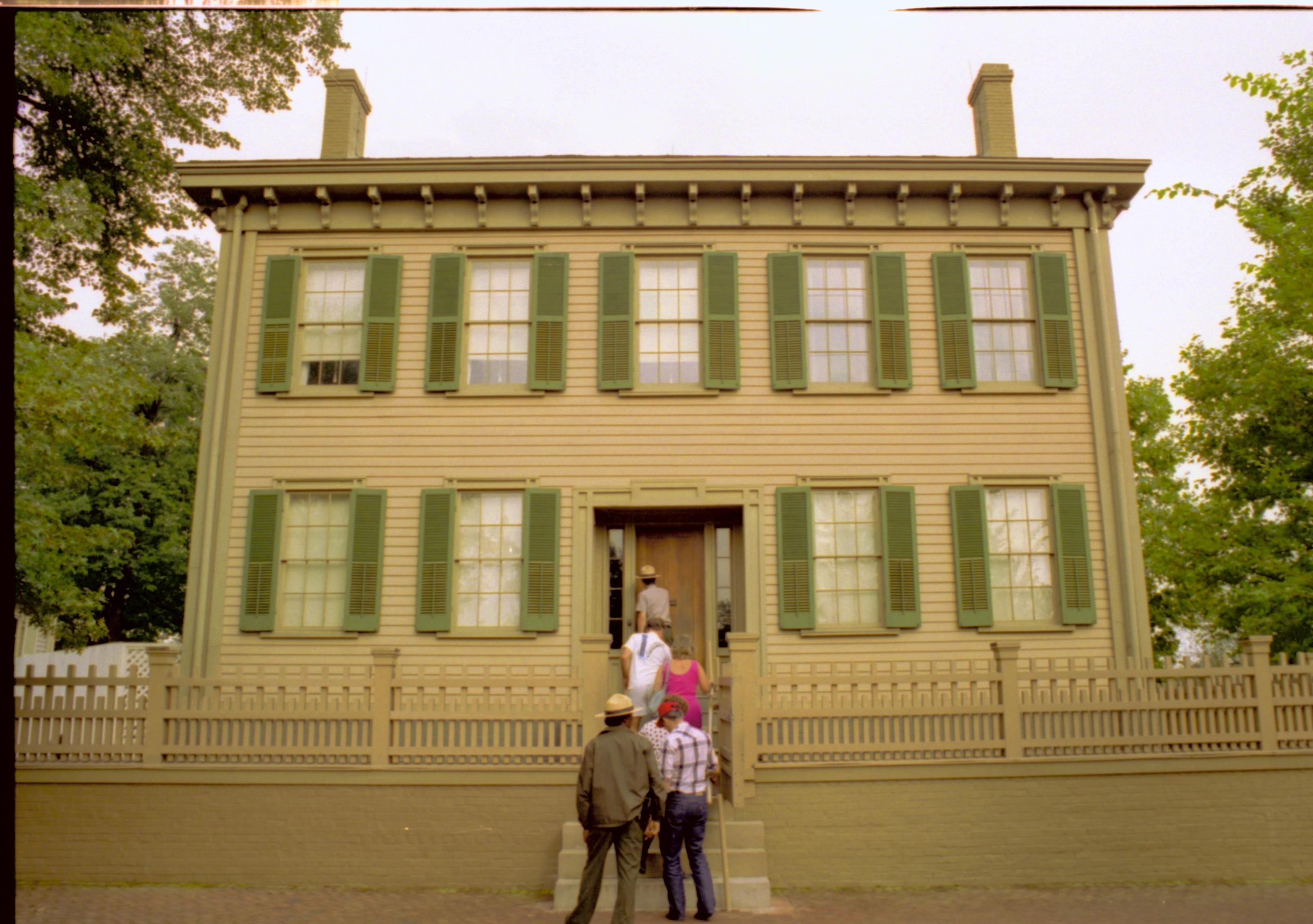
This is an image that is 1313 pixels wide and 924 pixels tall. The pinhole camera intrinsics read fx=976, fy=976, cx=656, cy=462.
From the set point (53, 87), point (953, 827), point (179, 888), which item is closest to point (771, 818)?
point (953, 827)

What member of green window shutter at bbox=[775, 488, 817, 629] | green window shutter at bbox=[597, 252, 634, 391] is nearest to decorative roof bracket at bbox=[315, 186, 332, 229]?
green window shutter at bbox=[597, 252, 634, 391]

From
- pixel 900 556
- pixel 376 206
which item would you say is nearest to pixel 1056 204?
pixel 900 556

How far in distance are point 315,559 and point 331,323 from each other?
10.3ft

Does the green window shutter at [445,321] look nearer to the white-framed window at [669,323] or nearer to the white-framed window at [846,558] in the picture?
the white-framed window at [669,323]

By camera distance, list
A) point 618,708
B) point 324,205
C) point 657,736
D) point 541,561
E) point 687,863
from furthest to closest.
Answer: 1. point 324,205
2. point 541,561
3. point 687,863
4. point 657,736
5. point 618,708

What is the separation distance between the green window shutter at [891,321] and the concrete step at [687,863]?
635 cm

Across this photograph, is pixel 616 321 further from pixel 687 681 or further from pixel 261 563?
pixel 687 681

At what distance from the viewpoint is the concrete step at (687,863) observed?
819 cm

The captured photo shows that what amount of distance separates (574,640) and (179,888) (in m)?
4.79

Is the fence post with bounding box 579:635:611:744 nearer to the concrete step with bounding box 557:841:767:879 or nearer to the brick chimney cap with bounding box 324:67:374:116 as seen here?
the concrete step with bounding box 557:841:767:879

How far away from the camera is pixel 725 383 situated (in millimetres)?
12367

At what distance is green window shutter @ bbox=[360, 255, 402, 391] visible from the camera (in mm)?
12516

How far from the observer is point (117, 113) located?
14.2 metres

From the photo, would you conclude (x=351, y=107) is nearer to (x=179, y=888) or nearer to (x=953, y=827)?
(x=179, y=888)
